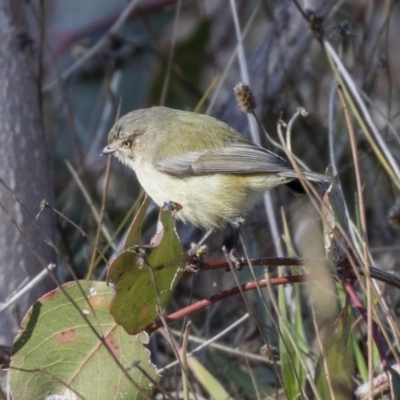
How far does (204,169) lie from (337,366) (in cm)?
112

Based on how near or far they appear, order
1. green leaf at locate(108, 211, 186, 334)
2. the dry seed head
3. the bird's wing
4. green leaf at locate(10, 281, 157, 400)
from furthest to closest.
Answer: the bird's wing, the dry seed head, green leaf at locate(10, 281, 157, 400), green leaf at locate(108, 211, 186, 334)

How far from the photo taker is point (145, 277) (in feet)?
5.57

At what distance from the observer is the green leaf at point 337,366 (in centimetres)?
170

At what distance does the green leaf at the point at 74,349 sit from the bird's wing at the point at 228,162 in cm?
93

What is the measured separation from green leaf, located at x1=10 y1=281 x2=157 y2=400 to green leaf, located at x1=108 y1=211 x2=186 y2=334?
4.3 inches

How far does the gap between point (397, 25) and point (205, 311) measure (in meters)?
2.52

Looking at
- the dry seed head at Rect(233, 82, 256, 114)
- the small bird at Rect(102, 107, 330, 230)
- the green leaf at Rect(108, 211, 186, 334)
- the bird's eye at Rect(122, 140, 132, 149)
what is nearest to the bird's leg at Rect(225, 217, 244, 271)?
the small bird at Rect(102, 107, 330, 230)

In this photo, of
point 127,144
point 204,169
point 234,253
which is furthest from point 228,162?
point 127,144

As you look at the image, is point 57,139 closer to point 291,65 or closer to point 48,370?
point 291,65

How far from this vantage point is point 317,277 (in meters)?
1.65

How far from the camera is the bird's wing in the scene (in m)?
2.57

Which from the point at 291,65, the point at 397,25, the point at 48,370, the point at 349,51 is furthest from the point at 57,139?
the point at 48,370

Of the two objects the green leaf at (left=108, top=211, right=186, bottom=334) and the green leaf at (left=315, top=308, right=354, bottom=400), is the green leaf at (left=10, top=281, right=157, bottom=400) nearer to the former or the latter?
the green leaf at (left=108, top=211, right=186, bottom=334)

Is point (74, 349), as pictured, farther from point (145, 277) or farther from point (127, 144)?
point (127, 144)
